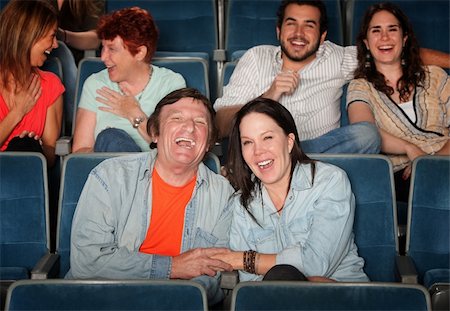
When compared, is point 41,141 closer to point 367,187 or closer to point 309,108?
point 309,108

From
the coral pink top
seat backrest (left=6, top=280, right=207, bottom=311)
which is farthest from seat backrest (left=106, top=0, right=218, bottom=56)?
seat backrest (left=6, top=280, right=207, bottom=311)

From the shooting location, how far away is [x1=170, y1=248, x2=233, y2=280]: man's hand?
1736 mm

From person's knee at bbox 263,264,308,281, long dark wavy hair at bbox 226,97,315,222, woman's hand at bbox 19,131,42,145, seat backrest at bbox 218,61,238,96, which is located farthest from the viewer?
seat backrest at bbox 218,61,238,96

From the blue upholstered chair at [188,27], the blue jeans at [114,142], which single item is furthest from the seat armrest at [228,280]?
the blue upholstered chair at [188,27]

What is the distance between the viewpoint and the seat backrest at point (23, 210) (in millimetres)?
1943

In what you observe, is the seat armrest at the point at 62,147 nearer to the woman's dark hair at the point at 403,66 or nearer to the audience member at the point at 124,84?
the audience member at the point at 124,84

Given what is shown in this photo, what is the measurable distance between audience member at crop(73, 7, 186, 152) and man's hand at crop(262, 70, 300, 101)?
0.25 metres

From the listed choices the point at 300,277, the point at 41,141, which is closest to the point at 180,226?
the point at 300,277

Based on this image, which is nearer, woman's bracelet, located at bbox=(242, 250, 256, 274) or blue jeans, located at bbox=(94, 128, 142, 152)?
woman's bracelet, located at bbox=(242, 250, 256, 274)

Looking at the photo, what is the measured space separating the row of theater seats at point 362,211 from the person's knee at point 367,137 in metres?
0.27

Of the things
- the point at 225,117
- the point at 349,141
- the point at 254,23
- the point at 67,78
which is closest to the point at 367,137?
the point at 349,141

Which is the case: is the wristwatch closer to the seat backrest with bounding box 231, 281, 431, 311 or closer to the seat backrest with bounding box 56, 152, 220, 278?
the seat backrest with bounding box 56, 152, 220, 278

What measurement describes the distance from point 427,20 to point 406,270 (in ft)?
4.50

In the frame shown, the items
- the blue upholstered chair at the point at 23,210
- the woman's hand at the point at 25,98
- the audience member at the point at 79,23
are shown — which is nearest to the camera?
the blue upholstered chair at the point at 23,210
